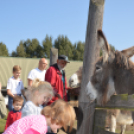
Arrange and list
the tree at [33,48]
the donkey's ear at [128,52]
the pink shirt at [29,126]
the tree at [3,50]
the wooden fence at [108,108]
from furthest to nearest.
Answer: the tree at [33,48]
the tree at [3,50]
the donkey's ear at [128,52]
the wooden fence at [108,108]
the pink shirt at [29,126]

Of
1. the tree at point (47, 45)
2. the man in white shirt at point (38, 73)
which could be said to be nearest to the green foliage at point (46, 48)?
the tree at point (47, 45)

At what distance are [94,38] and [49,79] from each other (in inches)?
45.6

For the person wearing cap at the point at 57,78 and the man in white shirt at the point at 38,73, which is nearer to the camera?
the person wearing cap at the point at 57,78

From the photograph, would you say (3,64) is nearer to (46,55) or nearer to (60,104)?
(60,104)

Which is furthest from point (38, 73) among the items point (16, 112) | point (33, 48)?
point (33, 48)

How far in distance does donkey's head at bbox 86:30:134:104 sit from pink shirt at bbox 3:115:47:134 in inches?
32.8

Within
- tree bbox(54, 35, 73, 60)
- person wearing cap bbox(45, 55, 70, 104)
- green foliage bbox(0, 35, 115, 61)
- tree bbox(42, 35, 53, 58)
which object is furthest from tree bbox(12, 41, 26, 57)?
person wearing cap bbox(45, 55, 70, 104)

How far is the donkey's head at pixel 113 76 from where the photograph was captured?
90.2 inches

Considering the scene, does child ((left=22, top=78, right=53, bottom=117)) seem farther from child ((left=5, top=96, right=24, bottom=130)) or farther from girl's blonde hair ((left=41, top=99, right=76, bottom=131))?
child ((left=5, top=96, right=24, bottom=130))

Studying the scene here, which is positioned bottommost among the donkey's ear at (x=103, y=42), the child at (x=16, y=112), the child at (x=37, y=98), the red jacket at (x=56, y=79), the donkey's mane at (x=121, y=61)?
the child at (x=16, y=112)

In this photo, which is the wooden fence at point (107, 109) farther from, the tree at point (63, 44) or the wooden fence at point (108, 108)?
the tree at point (63, 44)

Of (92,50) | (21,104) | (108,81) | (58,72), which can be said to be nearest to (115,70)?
(108,81)

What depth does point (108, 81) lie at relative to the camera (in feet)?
7.60

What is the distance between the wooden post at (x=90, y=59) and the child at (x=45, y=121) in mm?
617
